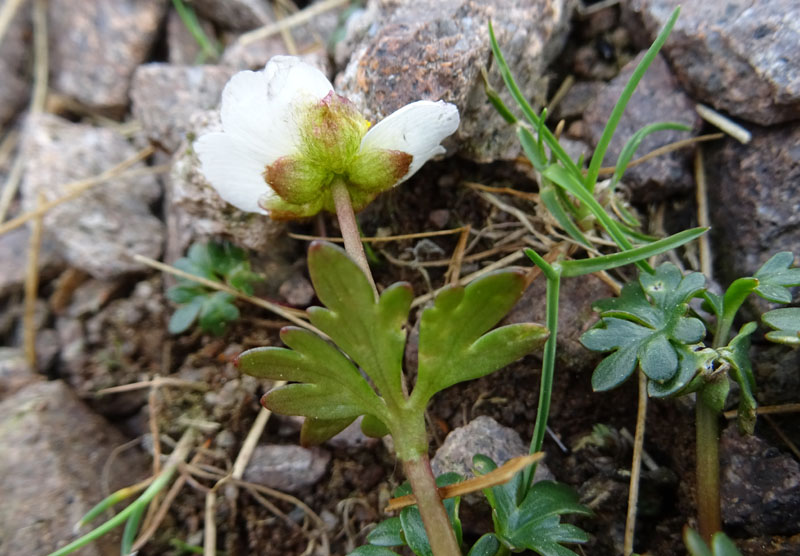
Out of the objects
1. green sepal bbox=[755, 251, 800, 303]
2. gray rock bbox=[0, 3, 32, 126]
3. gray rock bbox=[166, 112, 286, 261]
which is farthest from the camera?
gray rock bbox=[0, 3, 32, 126]

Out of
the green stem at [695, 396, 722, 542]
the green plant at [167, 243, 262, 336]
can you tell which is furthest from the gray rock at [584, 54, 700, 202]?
the green plant at [167, 243, 262, 336]

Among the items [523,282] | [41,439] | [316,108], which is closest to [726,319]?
[523,282]

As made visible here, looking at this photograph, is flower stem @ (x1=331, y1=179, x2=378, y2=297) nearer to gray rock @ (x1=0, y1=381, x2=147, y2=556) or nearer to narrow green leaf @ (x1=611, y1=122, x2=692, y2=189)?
narrow green leaf @ (x1=611, y1=122, x2=692, y2=189)

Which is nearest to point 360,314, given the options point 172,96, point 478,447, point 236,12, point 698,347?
point 478,447

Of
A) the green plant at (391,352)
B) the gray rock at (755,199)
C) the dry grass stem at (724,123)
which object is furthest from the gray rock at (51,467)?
the dry grass stem at (724,123)

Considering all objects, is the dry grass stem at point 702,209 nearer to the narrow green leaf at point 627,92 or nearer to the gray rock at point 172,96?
the narrow green leaf at point 627,92

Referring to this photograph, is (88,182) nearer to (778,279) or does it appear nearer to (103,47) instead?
(103,47)
